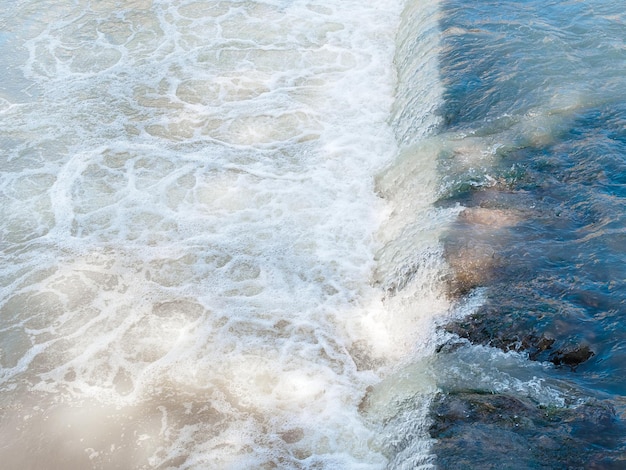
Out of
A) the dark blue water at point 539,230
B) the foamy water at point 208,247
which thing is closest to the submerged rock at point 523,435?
the dark blue water at point 539,230

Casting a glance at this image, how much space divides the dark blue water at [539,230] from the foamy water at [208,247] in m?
0.39

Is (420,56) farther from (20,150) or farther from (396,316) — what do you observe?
(20,150)

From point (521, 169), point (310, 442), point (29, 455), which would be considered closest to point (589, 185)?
point (521, 169)

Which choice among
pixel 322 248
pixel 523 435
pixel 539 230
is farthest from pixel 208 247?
pixel 523 435

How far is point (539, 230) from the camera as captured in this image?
223 inches

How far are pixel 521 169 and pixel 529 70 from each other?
2.24m

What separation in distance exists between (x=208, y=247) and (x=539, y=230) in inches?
138

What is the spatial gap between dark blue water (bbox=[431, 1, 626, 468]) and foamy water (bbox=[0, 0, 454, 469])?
394 millimetres

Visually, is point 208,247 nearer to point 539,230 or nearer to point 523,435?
point 539,230

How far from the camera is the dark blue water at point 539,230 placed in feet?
13.6

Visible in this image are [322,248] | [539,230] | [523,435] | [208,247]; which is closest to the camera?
[523,435]

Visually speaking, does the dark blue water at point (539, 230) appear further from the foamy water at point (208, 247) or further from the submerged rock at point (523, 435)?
the foamy water at point (208, 247)

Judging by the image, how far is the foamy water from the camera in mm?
4930

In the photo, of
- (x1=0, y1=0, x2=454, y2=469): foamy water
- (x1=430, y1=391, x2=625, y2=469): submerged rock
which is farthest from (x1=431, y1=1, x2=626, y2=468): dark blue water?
(x1=0, y1=0, x2=454, y2=469): foamy water
